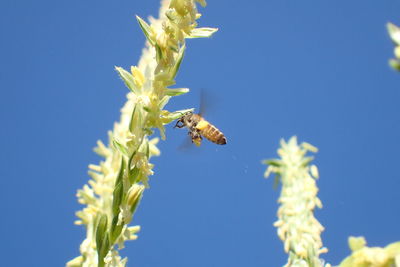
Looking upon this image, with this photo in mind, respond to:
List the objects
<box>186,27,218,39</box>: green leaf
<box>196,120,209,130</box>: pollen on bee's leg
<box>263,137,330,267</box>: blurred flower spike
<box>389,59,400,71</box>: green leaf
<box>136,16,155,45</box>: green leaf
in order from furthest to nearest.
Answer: <box>196,120,209,130</box>: pollen on bee's leg, <box>263,137,330,267</box>: blurred flower spike, <box>186,27,218,39</box>: green leaf, <box>136,16,155,45</box>: green leaf, <box>389,59,400,71</box>: green leaf

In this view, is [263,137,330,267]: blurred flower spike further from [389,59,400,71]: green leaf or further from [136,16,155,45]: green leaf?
[389,59,400,71]: green leaf

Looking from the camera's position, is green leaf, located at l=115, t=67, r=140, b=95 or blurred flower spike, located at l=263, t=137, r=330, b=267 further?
blurred flower spike, located at l=263, t=137, r=330, b=267

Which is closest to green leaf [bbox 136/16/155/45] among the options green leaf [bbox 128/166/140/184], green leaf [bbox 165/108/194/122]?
green leaf [bbox 165/108/194/122]

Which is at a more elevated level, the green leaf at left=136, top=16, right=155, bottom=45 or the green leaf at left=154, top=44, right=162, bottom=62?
the green leaf at left=136, top=16, right=155, bottom=45

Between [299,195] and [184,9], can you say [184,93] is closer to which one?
[184,9]

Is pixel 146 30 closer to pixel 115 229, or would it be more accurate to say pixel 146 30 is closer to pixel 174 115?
pixel 174 115
